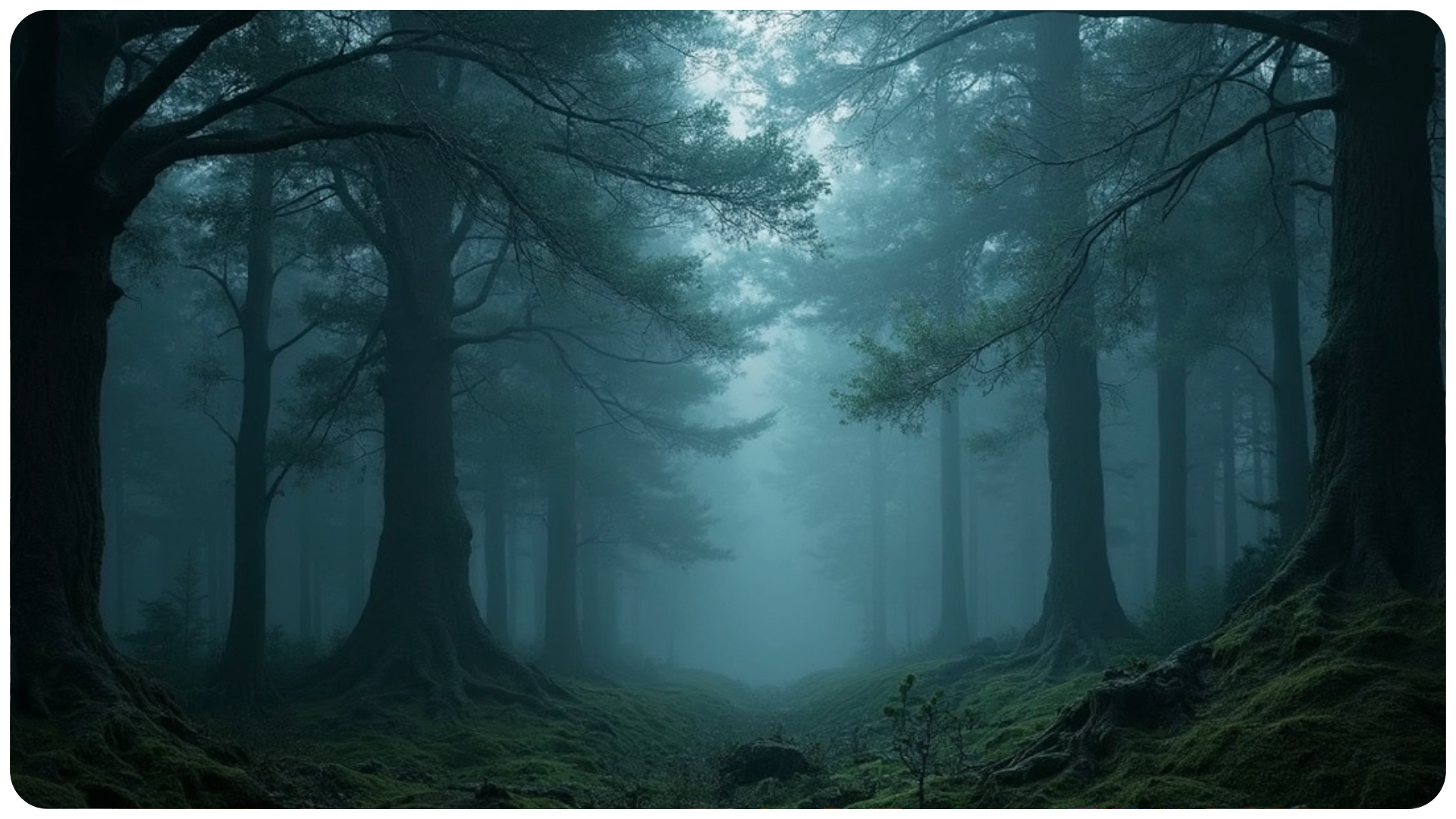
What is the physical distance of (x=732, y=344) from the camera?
1315 cm

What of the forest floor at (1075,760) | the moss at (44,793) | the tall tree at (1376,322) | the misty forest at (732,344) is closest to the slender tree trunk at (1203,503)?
the misty forest at (732,344)

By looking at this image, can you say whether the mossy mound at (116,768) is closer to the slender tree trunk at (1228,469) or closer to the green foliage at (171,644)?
the green foliage at (171,644)

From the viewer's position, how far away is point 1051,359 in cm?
1558

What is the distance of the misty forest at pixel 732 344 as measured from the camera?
22.7 feet

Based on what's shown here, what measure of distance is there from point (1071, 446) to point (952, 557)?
10857 millimetres

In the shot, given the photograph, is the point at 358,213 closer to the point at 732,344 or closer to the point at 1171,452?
the point at 732,344

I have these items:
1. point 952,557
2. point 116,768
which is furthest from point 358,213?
point 952,557

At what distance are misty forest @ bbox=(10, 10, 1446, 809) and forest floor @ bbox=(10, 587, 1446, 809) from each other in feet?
0.12

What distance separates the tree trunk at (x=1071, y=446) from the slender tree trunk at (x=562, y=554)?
1074 cm

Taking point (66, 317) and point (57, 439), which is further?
point (66, 317)

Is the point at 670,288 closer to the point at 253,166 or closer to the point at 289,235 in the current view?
the point at 253,166

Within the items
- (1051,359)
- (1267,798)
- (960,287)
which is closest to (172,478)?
(960,287)

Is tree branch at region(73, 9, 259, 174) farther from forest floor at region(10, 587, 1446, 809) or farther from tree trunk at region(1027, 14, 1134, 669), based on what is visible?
tree trunk at region(1027, 14, 1134, 669)

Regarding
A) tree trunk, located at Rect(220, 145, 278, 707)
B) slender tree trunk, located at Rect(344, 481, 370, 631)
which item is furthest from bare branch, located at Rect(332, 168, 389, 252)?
slender tree trunk, located at Rect(344, 481, 370, 631)
